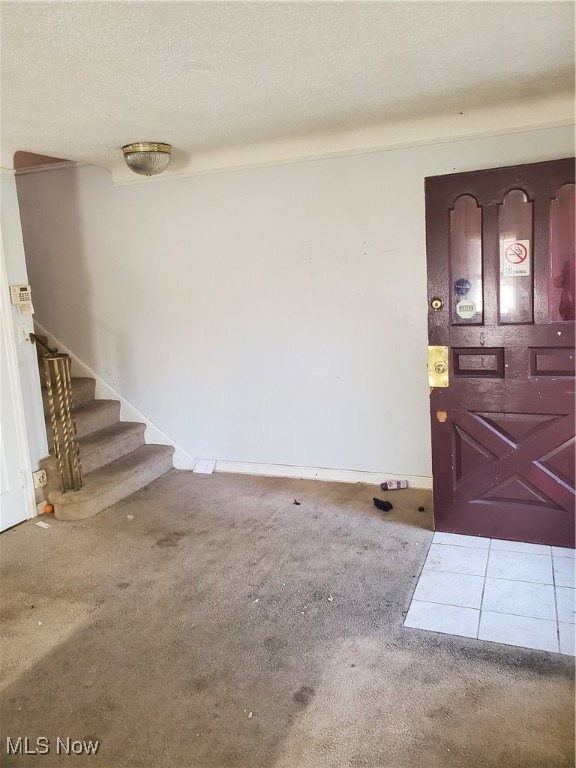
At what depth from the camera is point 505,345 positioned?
3.00 metres

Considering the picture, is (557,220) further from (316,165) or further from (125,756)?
(125,756)

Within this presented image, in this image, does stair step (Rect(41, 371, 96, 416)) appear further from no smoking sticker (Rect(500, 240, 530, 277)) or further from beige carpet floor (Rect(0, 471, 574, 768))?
no smoking sticker (Rect(500, 240, 530, 277))

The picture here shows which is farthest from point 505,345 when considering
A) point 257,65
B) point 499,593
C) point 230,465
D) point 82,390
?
point 82,390

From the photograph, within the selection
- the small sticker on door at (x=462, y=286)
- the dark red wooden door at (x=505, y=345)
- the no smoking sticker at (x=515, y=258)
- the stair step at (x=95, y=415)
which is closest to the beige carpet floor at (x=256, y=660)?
the dark red wooden door at (x=505, y=345)

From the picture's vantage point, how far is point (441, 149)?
3.46 m

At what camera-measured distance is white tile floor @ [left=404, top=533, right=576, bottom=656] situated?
2.35 m

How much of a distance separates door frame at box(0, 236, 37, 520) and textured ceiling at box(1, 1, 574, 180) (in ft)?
2.86

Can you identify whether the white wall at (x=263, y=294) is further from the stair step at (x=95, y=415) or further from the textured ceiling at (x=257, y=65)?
the textured ceiling at (x=257, y=65)

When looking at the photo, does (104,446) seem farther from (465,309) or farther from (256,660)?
(465,309)

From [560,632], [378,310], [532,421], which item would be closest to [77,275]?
[378,310]

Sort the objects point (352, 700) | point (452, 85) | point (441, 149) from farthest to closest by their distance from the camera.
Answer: point (441, 149)
point (452, 85)
point (352, 700)

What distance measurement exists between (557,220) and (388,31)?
50.5 inches

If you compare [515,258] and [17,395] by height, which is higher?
[515,258]

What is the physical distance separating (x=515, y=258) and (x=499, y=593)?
1.64 metres
